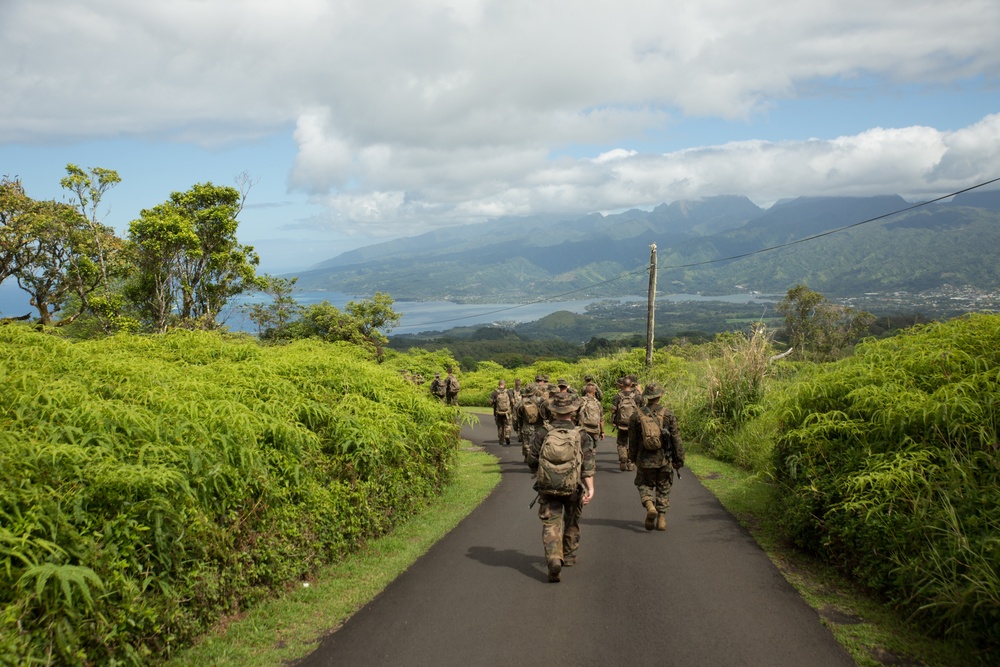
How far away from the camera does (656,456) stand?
29.0 feet

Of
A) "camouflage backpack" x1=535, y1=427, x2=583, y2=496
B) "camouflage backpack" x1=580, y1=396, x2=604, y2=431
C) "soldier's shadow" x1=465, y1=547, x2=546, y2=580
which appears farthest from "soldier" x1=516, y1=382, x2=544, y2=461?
"camouflage backpack" x1=535, y1=427, x2=583, y2=496

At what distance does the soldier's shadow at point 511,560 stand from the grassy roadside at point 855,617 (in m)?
2.78

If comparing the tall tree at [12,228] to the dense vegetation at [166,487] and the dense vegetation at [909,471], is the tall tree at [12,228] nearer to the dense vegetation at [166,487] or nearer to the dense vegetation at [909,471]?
the dense vegetation at [166,487]

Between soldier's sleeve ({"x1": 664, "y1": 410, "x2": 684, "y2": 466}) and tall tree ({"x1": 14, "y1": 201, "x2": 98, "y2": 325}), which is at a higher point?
tall tree ({"x1": 14, "y1": 201, "x2": 98, "y2": 325})

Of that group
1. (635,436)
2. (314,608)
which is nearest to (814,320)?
(635,436)

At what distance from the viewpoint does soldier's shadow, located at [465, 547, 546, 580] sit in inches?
274

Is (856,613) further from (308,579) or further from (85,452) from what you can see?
(85,452)

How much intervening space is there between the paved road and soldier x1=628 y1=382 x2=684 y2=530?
15.6 inches

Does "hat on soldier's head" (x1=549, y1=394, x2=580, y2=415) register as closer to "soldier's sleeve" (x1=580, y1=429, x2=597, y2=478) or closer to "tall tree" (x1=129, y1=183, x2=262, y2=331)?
"soldier's sleeve" (x1=580, y1=429, x2=597, y2=478)

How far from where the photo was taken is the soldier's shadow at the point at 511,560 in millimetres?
6949

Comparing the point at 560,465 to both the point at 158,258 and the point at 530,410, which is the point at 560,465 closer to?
the point at 530,410

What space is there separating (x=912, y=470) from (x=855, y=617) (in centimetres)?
151

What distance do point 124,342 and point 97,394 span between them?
4698 millimetres

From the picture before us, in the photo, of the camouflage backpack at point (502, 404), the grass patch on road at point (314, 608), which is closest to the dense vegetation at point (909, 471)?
the grass patch on road at point (314, 608)
